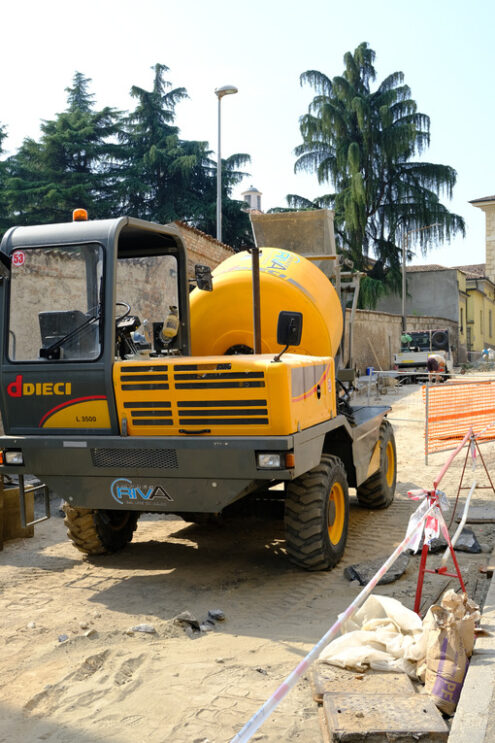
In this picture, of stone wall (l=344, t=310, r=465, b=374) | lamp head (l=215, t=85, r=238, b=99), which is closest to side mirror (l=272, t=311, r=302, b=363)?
lamp head (l=215, t=85, r=238, b=99)

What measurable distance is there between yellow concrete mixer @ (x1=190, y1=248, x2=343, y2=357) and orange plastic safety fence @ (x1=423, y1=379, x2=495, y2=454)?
5.28m

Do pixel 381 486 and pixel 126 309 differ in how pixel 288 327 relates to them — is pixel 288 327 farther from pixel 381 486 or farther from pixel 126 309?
pixel 381 486

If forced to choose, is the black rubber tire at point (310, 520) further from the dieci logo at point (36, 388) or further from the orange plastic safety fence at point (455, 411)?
the orange plastic safety fence at point (455, 411)

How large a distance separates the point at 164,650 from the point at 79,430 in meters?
1.72

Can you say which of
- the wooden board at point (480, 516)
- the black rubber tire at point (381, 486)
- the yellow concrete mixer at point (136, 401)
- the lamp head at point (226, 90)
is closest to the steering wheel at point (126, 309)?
the yellow concrete mixer at point (136, 401)

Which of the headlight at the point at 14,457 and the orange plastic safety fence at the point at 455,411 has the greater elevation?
the headlight at the point at 14,457

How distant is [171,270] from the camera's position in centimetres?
636

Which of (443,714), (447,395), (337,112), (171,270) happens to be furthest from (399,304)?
(443,714)

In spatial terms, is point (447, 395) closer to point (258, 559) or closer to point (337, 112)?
point (258, 559)

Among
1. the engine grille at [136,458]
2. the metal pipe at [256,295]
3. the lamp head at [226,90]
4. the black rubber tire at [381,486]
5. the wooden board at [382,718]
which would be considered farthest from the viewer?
the lamp head at [226,90]

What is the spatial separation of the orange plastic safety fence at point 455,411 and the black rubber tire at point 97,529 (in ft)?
19.7

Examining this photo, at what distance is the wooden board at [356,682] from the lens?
3.52 meters

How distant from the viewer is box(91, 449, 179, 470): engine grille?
512 centimetres

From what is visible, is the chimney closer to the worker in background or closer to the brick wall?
the worker in background
